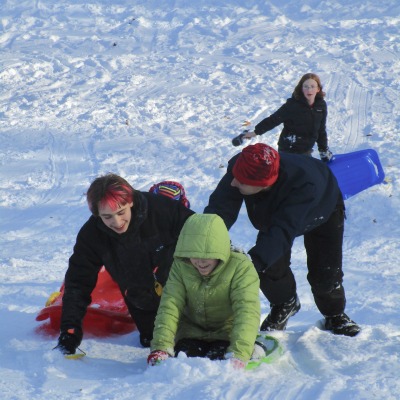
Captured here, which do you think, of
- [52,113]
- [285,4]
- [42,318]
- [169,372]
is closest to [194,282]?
[169,372]

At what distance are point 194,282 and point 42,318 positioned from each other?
4.13ft

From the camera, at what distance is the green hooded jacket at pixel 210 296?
2.93m

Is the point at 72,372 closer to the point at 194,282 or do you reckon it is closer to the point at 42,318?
the point at 194,282

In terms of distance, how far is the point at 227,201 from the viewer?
341 centimetres

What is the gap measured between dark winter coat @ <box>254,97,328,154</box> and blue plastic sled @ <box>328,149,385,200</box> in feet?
1.22

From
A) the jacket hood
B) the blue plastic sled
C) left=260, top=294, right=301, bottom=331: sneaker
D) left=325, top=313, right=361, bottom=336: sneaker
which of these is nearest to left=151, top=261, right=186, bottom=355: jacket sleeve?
the jacket hood

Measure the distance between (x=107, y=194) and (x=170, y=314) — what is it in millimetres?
643

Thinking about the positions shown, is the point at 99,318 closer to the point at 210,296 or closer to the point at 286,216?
the point at 210,296

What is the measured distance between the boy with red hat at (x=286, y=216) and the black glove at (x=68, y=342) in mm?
932

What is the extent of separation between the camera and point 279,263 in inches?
137

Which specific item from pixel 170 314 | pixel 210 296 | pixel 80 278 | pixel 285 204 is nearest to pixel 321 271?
pixel 285 204

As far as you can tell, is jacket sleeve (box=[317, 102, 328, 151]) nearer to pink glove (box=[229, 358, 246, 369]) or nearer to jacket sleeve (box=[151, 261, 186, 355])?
jacket sleeve (box=[151, 261, 186, 355])

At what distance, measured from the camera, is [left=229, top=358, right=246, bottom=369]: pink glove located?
2785mm

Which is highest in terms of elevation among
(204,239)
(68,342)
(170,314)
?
(204,239)
